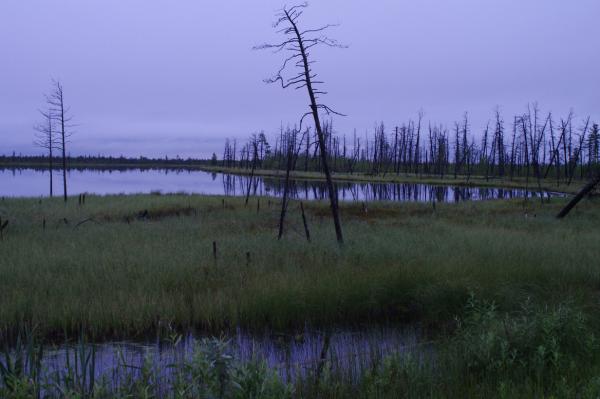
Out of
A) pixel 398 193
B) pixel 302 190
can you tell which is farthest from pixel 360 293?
pixel 302 190

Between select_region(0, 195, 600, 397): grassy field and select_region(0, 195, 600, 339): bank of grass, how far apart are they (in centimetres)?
3

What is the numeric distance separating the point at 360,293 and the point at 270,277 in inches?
70.8

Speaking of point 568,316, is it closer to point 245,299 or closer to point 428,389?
point 428,389

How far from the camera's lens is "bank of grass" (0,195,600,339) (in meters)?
8.38

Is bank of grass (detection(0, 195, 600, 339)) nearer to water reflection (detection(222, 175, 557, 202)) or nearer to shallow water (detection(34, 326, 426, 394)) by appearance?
shallow water (detection(34, 326, 426, 394))

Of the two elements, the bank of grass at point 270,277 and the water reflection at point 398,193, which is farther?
the water reflection at point 398,193

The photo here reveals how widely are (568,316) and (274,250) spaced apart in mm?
7353

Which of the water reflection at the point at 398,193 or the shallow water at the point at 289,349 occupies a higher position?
the water reflection at the point at 398,193

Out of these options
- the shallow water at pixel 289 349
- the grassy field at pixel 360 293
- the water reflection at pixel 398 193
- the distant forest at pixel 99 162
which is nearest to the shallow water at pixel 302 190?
the water reflection at pixel 398 193

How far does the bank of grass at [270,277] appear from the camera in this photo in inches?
330

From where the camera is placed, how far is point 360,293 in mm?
9352

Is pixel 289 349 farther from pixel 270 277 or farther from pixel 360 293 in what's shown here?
pixel 270 277

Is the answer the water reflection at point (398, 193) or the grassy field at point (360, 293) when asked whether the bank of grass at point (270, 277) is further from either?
the water reflection at point (398, 193)

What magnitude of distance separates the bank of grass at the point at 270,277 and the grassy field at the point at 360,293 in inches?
1.2
